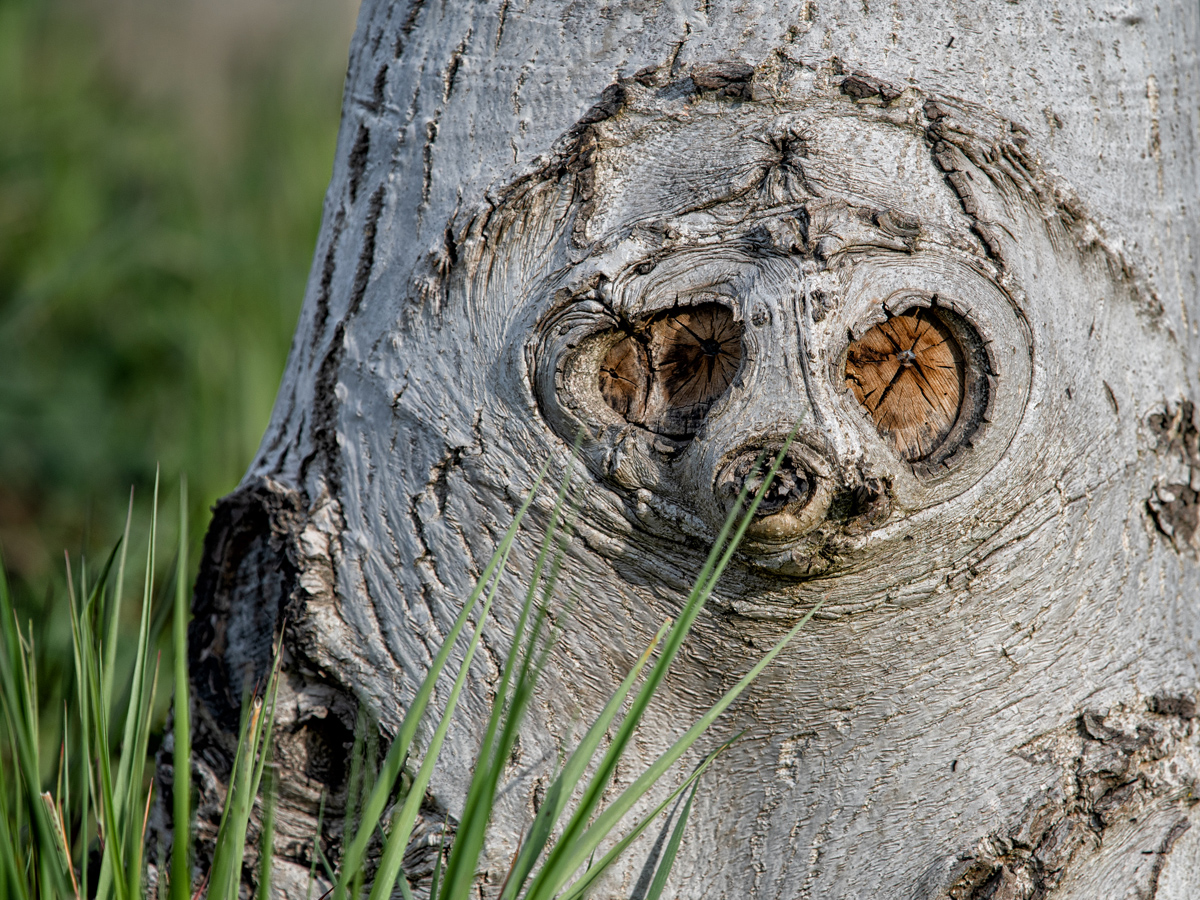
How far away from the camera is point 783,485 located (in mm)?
766

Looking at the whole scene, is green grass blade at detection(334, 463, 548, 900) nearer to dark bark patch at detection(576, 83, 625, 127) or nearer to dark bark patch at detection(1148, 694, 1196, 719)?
dark bark patch at detection(576, 83, 625, 127)

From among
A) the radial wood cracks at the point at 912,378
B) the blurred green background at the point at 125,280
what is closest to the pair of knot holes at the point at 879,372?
the radial wood cracks at the point at 912,378

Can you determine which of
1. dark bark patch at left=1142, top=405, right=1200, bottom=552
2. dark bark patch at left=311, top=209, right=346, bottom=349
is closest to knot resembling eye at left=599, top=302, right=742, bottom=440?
dark bark patch at left=311, top=209, right=346, bottom=349

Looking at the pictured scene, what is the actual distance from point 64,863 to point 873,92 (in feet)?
3.22

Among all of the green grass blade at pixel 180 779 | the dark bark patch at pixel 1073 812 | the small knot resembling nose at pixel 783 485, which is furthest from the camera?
the dark bark patch at pixel 1073 812

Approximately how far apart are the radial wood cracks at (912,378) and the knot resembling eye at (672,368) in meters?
0.12

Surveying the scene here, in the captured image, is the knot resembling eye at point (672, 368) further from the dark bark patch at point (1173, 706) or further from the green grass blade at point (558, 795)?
the dark bark patch at point (1173, 706)

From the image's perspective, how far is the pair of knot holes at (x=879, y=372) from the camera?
818mm

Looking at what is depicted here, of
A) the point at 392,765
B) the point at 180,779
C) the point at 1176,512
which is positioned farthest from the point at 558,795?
the point at 1176,512

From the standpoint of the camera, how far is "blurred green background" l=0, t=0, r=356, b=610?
8.01 feet

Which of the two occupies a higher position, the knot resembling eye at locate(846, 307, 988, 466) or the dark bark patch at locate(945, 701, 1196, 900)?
the knot resembling eye at locate(846, 307, 988, 466)

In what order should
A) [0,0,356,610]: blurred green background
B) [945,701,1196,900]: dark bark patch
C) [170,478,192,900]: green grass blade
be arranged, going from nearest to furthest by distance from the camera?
1. [170,478,192,900]: green grass blade
2. [945,701,1196,900]: dark bark patch
3. [0,0,356,610]: blurred green background

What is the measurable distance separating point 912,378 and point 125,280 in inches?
119

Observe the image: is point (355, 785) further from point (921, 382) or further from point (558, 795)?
point (921, 382)
